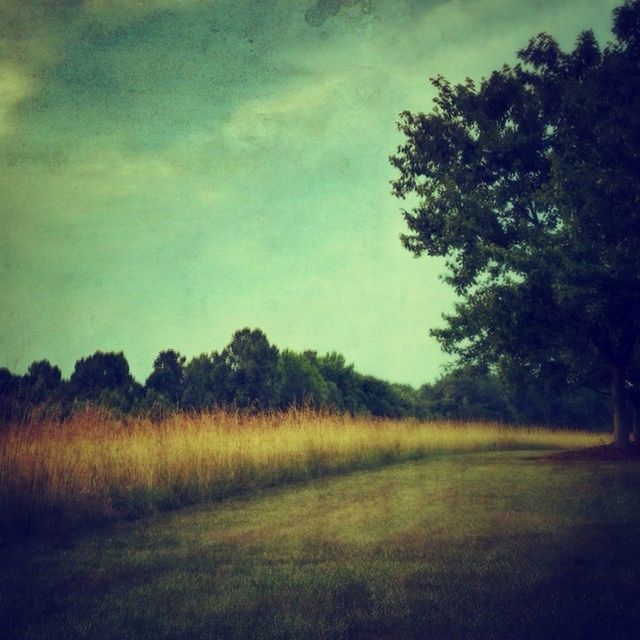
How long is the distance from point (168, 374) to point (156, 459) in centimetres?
2566

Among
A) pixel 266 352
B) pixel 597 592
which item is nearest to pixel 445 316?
pixel 597 592

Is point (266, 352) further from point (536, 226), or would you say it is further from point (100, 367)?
point (536, 226)

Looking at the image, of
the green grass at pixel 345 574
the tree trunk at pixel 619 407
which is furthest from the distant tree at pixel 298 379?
the green grass at pixel 345 574

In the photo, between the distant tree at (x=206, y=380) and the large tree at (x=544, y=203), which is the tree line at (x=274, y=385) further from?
the large tree at (x=544, y=203)

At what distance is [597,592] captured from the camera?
3111 millimetres

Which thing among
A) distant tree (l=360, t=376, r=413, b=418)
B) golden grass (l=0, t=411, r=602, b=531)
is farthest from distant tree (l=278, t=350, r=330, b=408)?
golden grass (l=0, t=411, r=602, b=531)

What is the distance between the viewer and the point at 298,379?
32375 mm

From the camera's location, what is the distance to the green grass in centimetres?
270

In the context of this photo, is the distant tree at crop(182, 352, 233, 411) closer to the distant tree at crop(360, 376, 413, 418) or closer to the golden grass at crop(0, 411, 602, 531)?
the distant tree at crop(360, 376, 413, 418)

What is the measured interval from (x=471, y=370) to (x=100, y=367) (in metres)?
18.3

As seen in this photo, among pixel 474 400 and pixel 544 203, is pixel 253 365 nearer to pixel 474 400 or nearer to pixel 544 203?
pixel 544 203

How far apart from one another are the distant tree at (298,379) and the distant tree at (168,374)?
20.3 ft

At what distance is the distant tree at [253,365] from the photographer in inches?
1190

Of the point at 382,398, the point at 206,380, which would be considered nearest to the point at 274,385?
the point at 206,380
